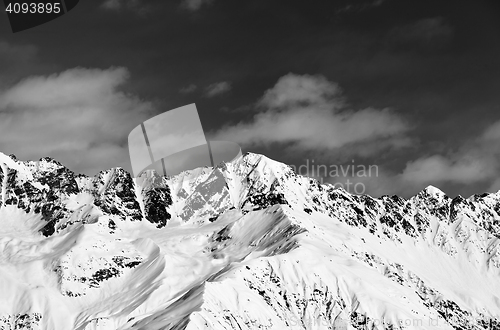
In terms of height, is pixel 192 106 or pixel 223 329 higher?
pixel 192 106

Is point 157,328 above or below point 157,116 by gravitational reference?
below

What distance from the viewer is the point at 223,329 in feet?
654

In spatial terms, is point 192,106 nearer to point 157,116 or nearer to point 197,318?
point 157,116

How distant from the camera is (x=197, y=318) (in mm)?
194875

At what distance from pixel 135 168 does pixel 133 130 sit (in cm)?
1971

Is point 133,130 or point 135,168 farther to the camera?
point 135,168

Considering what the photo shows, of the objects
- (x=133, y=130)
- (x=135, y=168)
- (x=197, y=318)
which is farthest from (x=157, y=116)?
(x=197, y=318)

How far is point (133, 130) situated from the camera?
98.2 meters

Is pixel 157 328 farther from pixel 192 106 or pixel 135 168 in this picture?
pixel 192 106

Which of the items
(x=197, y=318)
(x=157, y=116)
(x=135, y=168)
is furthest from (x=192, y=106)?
(x=197, y=318)

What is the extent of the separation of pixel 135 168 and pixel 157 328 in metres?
95.8

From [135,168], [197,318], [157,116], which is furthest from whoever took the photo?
[197,318]

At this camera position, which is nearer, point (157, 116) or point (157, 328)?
point (157, 116)

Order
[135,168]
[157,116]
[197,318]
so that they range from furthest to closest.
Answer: [197,318] < [135,168] < [157,116]
